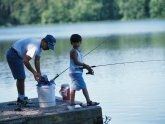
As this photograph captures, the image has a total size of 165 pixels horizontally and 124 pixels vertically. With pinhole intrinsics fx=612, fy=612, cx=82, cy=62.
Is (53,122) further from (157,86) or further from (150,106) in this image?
(157,86)

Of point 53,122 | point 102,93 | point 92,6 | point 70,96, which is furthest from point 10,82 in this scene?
point 92,6

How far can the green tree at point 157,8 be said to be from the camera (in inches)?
3797

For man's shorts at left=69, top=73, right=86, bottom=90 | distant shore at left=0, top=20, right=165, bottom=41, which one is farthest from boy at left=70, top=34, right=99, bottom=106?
distant shore at left=0, top=20, right=165, bottom=41

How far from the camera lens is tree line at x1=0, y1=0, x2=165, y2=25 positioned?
103m

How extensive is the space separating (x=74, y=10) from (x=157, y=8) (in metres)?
20.1

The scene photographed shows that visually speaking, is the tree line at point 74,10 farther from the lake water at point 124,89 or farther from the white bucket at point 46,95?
the white bucket at point 46,95

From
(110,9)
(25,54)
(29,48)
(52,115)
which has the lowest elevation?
(110,9)

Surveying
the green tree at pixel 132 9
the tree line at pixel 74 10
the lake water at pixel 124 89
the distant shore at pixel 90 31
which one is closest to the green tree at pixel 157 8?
the tree line at pixel 74 10

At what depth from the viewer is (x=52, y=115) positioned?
31.5 ft

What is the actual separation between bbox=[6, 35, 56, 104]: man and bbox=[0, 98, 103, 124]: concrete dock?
25.2 inches

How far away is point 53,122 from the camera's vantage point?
31.6ft

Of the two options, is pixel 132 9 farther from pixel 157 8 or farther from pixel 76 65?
pixel 76 65

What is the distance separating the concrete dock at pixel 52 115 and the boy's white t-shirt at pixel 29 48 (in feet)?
3.13

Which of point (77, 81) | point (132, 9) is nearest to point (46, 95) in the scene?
point (77, 81)
